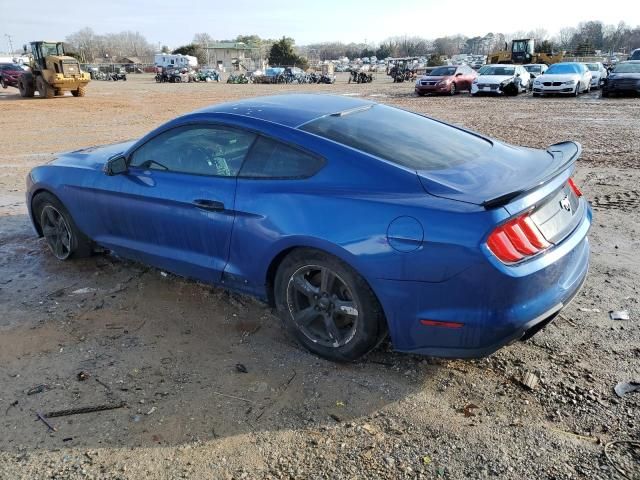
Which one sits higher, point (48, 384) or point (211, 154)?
point (211, 154)

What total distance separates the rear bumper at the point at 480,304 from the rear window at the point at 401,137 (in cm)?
77

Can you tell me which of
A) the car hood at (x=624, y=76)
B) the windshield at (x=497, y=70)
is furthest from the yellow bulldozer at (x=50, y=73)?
the car hood at (x=624, y=76)

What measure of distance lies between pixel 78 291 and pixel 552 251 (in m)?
3.65

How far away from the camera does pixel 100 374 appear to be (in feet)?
10.7

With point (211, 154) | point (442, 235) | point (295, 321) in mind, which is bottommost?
point (295, 321)

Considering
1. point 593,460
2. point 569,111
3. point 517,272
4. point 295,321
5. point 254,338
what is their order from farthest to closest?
point 569,111
point 254,338
point 295,321
point 517,272
point 593,460

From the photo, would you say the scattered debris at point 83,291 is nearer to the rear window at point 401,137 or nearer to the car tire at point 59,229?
the car tire at point 59,229

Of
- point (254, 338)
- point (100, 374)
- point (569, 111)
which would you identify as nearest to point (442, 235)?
point (254, 338)

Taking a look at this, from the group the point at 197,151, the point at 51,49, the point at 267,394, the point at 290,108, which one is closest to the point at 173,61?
the point at 51,49

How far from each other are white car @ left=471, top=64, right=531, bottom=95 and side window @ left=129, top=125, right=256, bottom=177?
2307 cm

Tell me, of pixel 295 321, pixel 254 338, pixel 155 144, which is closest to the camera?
pixel 295 321

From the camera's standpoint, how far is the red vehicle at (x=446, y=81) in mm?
26484

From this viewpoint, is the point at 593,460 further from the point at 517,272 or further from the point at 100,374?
the point at 100,374

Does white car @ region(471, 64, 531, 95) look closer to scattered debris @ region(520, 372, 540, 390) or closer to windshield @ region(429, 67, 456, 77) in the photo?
windshield @ region(429, 67, 456, 77)
